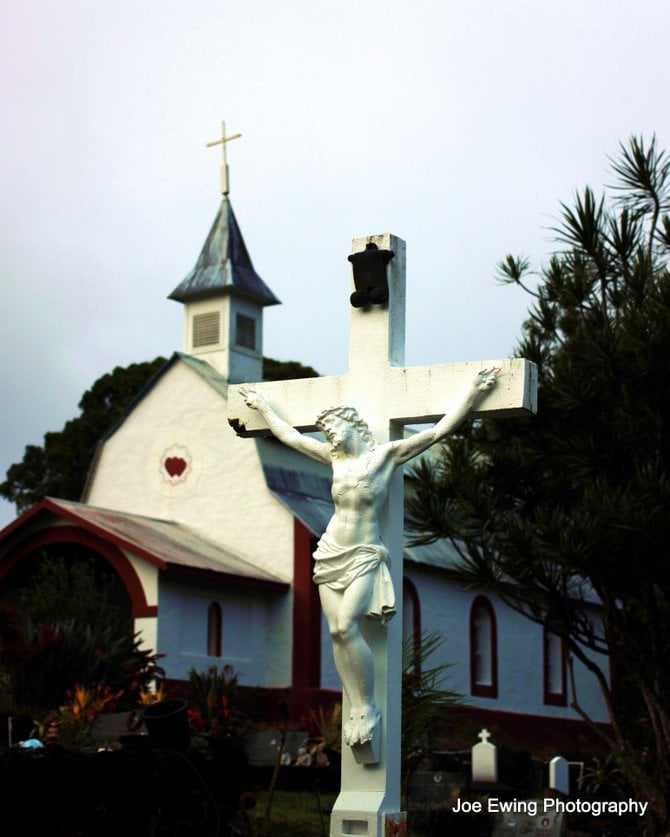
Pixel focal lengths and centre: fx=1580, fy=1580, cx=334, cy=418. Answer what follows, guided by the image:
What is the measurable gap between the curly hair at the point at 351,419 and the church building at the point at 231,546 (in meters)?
15.5

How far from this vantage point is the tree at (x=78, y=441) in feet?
138

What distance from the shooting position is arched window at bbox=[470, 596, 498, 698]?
30484mm

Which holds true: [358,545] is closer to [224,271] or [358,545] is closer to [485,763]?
[485,763]

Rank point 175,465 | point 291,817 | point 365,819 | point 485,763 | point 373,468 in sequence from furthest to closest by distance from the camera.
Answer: point 175,465 → point 485,763 → point 291,817 → point 373,468 → point 365,819

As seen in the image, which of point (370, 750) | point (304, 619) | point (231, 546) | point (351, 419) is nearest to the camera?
point (370, 750)

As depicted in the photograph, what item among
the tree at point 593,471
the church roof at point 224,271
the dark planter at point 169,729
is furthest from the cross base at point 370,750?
the church roof at point 224,271

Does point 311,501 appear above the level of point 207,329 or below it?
below

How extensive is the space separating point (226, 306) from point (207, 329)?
621 millimetres

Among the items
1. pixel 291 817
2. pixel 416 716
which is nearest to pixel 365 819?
pixel 416 716

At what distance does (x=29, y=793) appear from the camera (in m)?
10.5

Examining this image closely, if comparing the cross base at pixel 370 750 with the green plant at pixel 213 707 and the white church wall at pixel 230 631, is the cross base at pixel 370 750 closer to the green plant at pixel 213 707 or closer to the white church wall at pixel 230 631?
the green plant at pixel 213 707

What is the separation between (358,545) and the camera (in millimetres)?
9266

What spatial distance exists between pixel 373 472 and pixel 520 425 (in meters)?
10.4

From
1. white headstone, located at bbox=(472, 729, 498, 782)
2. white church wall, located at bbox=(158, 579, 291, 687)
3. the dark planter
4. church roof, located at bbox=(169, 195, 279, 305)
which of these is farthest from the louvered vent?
the dark planter
